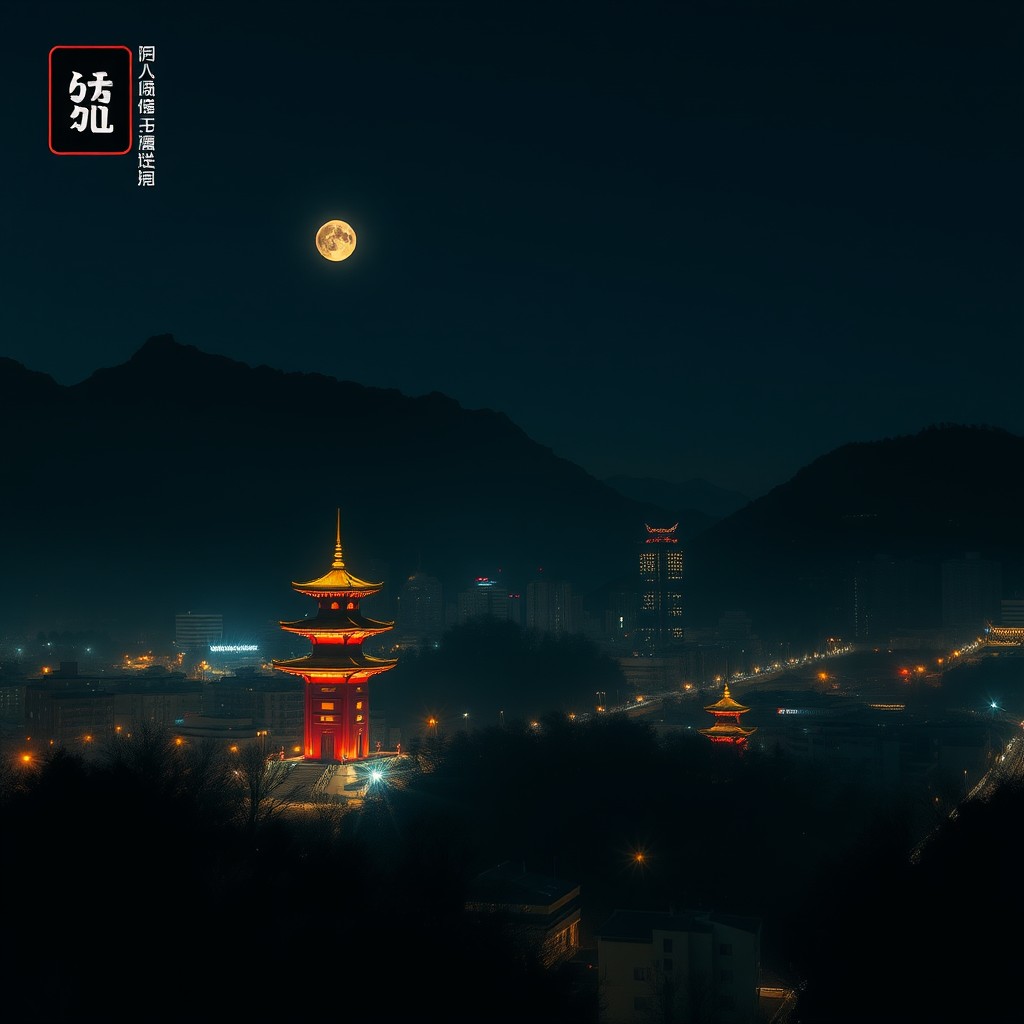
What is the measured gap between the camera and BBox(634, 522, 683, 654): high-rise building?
76.2m

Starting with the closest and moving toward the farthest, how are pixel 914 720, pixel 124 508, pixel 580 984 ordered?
pixel 580 984, pixel 914 720, pixel 124 508

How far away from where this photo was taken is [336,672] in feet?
75.3

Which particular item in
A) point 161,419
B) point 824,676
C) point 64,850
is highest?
point 161,419

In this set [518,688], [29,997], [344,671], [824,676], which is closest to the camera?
[29,997]

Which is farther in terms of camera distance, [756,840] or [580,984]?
[756,840]

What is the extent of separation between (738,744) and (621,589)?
55.8m

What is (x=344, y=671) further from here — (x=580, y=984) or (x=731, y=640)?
(x=731, y=640)

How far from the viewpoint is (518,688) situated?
46594 millimetres

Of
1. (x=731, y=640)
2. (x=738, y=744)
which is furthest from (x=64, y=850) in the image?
(x=731, y=640)

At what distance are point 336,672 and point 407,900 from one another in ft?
35.0

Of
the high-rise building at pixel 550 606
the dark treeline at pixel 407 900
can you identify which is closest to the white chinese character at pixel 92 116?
the dark treeline at pixel 407 900

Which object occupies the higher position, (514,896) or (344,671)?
(344,671)

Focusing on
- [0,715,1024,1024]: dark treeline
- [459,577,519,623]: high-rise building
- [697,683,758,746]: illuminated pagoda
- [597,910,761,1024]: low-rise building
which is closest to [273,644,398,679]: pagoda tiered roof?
[0,715,1024,1024]: dark treeline

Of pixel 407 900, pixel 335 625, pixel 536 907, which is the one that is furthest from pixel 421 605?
pixel 407 900
